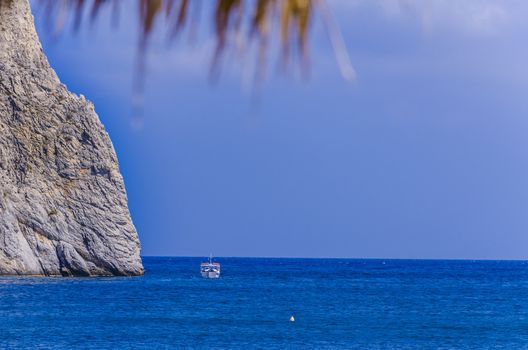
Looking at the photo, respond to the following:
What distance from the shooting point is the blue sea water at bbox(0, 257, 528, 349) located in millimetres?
47281

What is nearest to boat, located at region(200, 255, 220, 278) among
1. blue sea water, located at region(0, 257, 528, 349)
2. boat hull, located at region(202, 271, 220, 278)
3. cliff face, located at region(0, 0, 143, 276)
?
boat hull, located at region(202, 271, 220, 278)

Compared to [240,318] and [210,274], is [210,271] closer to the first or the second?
[210,274]

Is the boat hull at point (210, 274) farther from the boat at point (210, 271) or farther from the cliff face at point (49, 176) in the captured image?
the cliff face at point (49, 176)

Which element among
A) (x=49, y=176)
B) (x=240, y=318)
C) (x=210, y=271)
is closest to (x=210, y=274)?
(x=210, y=271)

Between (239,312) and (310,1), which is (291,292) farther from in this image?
(310,1)

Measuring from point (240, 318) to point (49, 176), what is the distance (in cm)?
2753

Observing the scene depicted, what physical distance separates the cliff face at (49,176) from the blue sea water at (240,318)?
2.12m

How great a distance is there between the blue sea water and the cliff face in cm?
212

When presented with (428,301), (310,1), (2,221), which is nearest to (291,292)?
(428,301)

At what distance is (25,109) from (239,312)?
2715 centimetres

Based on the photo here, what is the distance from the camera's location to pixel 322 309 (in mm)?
67438

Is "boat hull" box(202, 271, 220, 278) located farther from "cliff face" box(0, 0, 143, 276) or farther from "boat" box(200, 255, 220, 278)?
"cliff face" box(0, 0, 143, 276)

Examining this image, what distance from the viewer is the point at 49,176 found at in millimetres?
79312

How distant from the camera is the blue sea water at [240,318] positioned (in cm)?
4728
